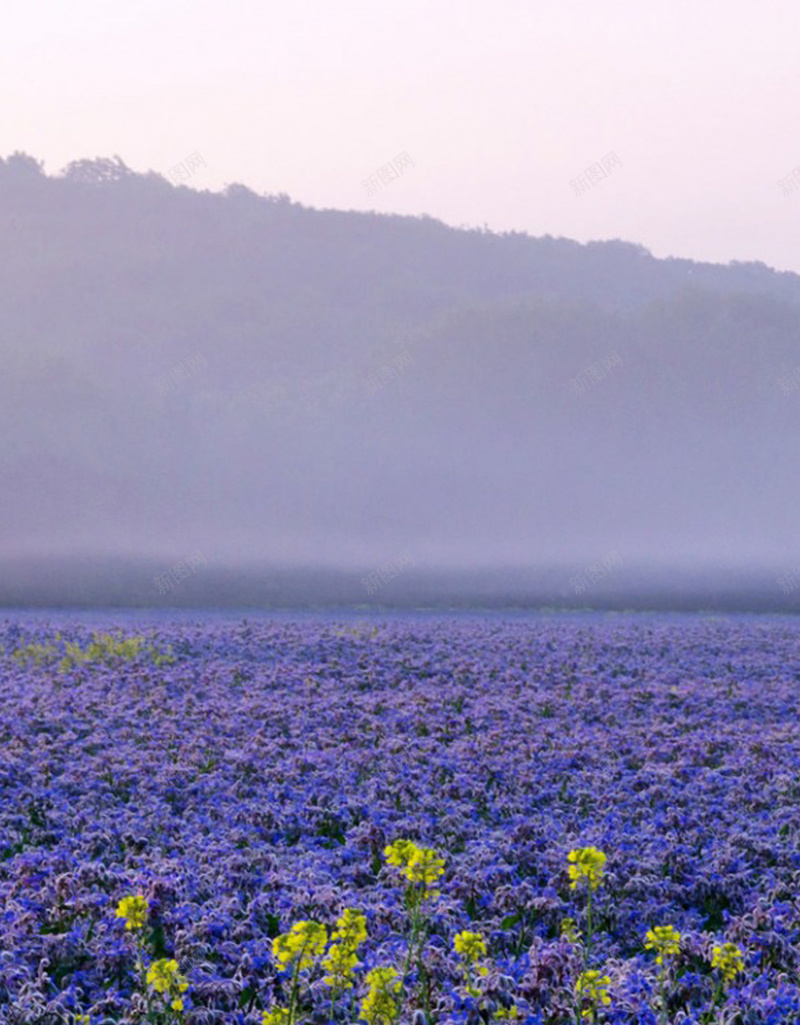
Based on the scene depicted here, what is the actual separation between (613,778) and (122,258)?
6799cm

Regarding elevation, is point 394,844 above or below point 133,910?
above

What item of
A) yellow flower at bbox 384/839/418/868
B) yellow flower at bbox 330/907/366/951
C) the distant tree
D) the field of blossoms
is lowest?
the field of blossoms

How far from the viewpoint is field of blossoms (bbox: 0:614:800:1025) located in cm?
502

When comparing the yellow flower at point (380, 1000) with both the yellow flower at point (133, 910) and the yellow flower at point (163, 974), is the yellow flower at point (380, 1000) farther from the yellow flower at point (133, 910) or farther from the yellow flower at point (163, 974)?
the yellow flower at point (133, 910)

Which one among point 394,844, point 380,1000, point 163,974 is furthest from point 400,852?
point 163,974

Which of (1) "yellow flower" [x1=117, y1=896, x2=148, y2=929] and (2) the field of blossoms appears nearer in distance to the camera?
(1) "yellow flower" [x1=117, y1=896, x2=148, y2=929]

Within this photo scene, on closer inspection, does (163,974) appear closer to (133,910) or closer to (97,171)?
(133,910)

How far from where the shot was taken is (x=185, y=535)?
41562 mm

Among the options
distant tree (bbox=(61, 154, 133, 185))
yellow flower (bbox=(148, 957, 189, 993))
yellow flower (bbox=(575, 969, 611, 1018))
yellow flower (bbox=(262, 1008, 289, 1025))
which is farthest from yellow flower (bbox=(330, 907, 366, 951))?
distant tree (bbox=(61, 154, 133, 185))

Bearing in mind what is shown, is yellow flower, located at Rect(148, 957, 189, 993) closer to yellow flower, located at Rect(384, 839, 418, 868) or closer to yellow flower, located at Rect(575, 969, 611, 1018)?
yellow flower, located at Rect(384, 839, 418, 868)

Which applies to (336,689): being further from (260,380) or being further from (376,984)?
(260,380)

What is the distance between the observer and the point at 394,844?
15.7 ft

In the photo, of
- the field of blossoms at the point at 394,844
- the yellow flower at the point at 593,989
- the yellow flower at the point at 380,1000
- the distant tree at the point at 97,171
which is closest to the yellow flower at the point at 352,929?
the field of blossoms at the point at 394,844

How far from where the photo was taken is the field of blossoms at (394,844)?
5.02 metres
